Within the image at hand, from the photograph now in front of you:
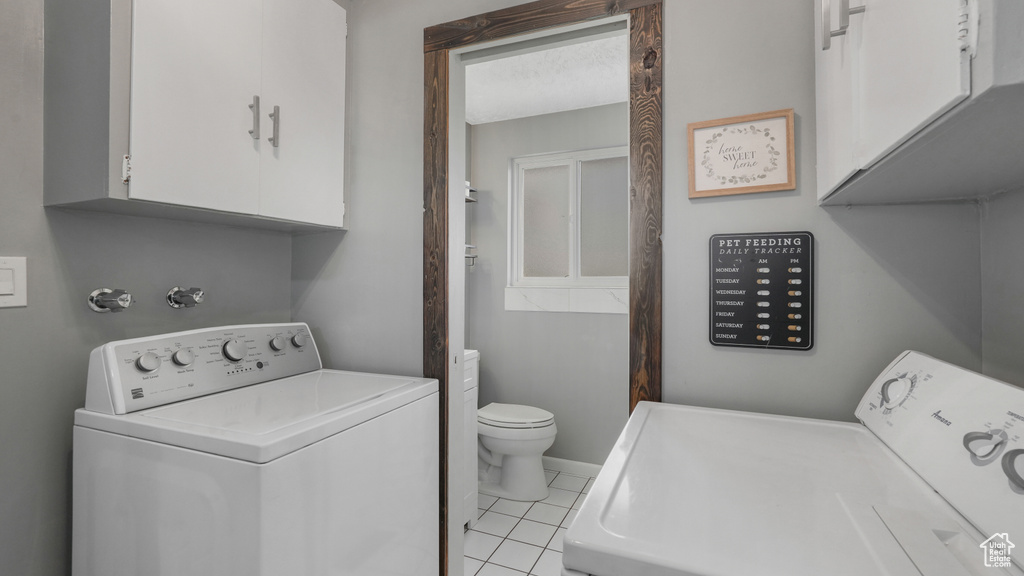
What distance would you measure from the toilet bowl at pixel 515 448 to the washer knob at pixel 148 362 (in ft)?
5.76

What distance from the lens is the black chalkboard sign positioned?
122cm

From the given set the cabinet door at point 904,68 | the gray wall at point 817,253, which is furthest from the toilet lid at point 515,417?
the cabinet door at point 904,68

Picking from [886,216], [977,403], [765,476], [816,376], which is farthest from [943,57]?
[816,376]

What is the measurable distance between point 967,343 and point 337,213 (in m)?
1.91

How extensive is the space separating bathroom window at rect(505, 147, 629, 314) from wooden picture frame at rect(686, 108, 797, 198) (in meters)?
1.63

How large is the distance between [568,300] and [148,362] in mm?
2300

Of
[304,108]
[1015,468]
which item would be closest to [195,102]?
[304,108]

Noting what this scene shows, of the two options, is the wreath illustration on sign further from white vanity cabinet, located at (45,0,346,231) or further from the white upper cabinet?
white vanity cabinet, located at (45,0,346,231)

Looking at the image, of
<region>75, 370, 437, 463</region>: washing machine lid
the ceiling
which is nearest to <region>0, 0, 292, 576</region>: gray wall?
<region>75, 370, 437, 463</region>: washing machine lid

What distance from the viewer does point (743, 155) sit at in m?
1.28

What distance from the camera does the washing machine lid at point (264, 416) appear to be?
3.24ft

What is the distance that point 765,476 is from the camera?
84 cm

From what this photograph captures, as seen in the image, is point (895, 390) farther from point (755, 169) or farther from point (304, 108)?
point (304, 108)

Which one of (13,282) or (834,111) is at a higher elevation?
(834,111)
